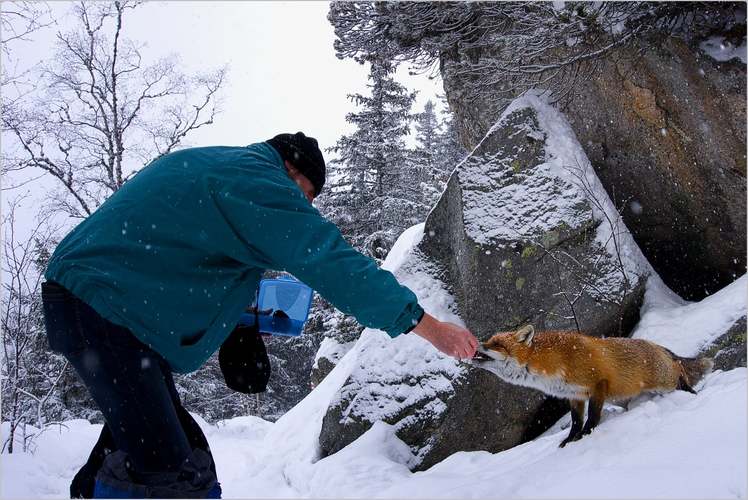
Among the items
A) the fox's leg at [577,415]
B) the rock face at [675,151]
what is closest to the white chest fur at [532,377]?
the fox's leg at [577,415]

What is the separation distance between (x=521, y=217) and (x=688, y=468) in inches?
182

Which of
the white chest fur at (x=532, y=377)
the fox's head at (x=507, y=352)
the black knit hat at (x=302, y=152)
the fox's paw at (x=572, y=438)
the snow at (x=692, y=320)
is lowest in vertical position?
the snow at (x=692, y=320)

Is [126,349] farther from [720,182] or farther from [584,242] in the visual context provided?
[720,182]

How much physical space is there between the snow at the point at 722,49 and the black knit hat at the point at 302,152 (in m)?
5.31

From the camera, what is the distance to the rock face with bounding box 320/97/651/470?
19.8 ft

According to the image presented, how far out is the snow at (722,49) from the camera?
566cm

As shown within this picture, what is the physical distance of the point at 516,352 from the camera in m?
3.90

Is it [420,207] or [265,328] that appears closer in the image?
[265,328]

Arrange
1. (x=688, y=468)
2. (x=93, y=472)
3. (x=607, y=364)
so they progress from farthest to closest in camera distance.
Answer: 1. (x=607, y=364)
2. (x=93, y=472)
3. (x=688, y=468)

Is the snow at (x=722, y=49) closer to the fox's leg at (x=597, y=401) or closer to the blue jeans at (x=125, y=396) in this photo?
the fox's leg at (x=597, y=401)

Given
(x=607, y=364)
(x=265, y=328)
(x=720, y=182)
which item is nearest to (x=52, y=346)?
(x=265, y=328)

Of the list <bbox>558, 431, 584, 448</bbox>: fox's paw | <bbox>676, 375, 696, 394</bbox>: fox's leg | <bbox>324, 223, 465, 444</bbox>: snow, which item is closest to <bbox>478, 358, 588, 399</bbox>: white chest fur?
<bbox>558, 431, 584, 448</bbox>: fox's paw

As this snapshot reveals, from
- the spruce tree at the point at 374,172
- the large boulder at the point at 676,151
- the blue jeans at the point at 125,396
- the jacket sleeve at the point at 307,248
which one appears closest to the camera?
the blue jeans at the point at 125,396

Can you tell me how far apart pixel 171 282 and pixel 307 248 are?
602 millimetres
